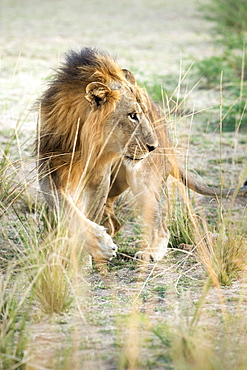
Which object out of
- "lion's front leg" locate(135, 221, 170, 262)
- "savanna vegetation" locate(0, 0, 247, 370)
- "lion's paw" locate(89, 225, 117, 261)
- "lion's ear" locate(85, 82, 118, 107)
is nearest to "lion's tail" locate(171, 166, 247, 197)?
"savanna vegetation" locate(0, 0, 247, 370)

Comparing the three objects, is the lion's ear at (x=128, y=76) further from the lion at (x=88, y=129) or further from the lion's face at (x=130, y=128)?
Result: the lion's face at (x=130, y=128)

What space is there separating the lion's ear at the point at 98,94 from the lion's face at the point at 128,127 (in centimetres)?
2

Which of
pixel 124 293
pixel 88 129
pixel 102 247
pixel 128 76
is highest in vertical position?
pixel 128 76

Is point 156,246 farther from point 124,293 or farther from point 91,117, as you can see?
point 91,117

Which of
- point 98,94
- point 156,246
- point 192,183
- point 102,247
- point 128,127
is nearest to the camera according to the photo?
point 102,247

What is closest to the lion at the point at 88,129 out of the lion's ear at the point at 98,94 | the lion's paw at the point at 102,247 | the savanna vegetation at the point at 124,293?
the lion's ear at the point at 98,94

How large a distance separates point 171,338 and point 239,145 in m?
4.21

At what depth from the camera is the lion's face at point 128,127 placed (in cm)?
357

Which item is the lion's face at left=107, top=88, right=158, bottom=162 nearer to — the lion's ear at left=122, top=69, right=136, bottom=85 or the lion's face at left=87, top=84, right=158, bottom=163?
the lion's face at left=87, top=84, right=158, bottom=163

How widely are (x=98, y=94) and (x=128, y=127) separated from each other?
0.26 m

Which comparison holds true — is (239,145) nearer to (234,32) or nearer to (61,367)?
(61,367)

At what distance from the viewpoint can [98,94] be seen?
3459 millimetres

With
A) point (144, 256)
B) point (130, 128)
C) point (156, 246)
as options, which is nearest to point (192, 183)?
point (156, 246)

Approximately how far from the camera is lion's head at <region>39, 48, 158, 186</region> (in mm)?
3541
